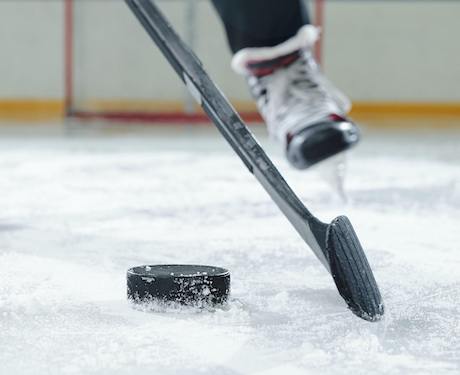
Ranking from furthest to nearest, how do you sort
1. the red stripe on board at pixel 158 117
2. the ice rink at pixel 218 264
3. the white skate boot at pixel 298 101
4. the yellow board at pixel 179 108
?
the yellow board at pixel 179 108
the red stripe on board at pixel 158 117
the white skate boot at pixel 298 101
the ice rink at pixel 218 264

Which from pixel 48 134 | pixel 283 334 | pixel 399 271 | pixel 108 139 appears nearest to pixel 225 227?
pixel 399 271

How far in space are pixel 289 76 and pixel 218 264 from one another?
0.49 metres

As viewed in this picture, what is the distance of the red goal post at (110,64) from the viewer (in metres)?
6.52

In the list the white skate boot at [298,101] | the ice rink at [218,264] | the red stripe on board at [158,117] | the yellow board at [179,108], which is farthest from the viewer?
the yellow board at [179,108]

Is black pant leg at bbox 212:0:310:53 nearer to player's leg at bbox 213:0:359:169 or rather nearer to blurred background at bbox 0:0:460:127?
player's leg at bbox 213:0:359:169

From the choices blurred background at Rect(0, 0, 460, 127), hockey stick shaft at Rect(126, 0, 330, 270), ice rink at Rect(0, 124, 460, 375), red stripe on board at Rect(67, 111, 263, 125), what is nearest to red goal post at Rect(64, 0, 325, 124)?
blurred background at Rect(0, 0, 460, 127)

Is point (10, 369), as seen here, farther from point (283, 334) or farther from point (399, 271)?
point (399, 271)

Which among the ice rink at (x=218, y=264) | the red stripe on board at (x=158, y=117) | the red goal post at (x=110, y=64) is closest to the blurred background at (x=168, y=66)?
the red goal post at (x=110, y=64)

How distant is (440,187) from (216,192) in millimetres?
499

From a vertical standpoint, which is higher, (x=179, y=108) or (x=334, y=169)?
(x=334, y=169)

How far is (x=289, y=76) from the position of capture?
1.58m

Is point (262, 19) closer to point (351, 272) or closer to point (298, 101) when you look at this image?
point (298, 101)

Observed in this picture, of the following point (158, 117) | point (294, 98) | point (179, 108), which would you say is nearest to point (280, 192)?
point (294, 98)

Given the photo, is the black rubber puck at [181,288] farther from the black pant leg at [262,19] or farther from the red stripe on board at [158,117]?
the red stripe on board at [158,117]
